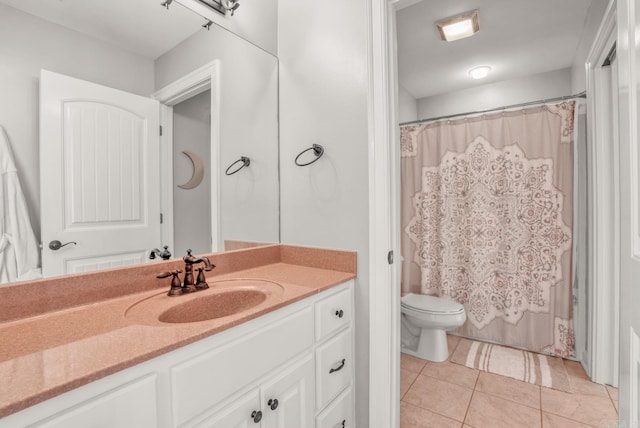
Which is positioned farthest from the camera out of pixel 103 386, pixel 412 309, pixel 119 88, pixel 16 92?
pixel 412 309

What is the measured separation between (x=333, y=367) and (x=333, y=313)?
221 mm

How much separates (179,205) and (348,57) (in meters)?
1.03

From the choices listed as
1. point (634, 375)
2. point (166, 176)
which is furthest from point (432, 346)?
point (166, 176)

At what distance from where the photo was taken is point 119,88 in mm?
1093

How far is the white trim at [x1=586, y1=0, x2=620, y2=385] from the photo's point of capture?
176cm

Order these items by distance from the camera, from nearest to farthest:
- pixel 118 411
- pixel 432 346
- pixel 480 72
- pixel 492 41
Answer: pixel 118 411 → pixel 432 346 → pixel 492 41 → pixel 480 72

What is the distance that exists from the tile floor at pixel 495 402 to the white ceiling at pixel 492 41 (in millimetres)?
2380

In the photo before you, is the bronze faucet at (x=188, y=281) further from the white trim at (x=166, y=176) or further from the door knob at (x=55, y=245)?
the door knob at (x=55, y=245)

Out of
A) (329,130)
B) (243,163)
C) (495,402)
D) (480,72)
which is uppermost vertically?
(480,72)

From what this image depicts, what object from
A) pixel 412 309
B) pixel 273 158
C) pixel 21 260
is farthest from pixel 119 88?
pixel 412 309

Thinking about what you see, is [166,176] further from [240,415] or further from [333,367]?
[333,367]

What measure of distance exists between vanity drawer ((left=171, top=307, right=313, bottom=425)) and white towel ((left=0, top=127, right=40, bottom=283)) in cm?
61

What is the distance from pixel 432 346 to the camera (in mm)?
2221

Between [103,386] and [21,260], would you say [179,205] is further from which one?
[103,386]
